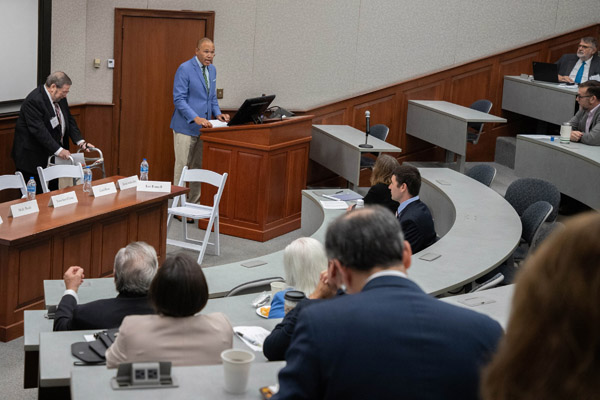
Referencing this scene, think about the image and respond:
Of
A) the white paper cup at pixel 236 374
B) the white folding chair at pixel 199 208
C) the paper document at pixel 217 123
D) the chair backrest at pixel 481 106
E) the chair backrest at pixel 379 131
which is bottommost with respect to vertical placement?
the white folding chair at pixel 199 208

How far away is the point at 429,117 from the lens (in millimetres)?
9062

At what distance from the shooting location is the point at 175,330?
2.68m

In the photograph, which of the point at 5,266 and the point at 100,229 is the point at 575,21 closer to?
the point at 100,229

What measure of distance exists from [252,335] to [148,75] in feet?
19.5

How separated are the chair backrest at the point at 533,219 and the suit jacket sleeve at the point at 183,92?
12.2ft

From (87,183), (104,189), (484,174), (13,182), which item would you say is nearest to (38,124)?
(13,182)

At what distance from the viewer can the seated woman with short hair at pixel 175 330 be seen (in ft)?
8.67

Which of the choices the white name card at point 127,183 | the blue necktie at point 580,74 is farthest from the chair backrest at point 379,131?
the white name card at point 127,183

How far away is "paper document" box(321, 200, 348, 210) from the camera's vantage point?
6207 mm

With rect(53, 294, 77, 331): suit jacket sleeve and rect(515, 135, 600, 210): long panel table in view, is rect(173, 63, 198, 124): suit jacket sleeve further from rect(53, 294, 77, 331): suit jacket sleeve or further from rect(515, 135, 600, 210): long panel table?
rect(53, 294, 77, 331): suit jacket sleeve

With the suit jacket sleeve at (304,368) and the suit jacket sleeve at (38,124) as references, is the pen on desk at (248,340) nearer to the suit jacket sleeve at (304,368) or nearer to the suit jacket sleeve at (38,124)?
the suit jacket sleeve at (304,368)

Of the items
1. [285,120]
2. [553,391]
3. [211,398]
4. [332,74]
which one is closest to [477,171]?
[285,120]

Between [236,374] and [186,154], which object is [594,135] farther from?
[236,374]

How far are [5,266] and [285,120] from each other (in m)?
3.52
